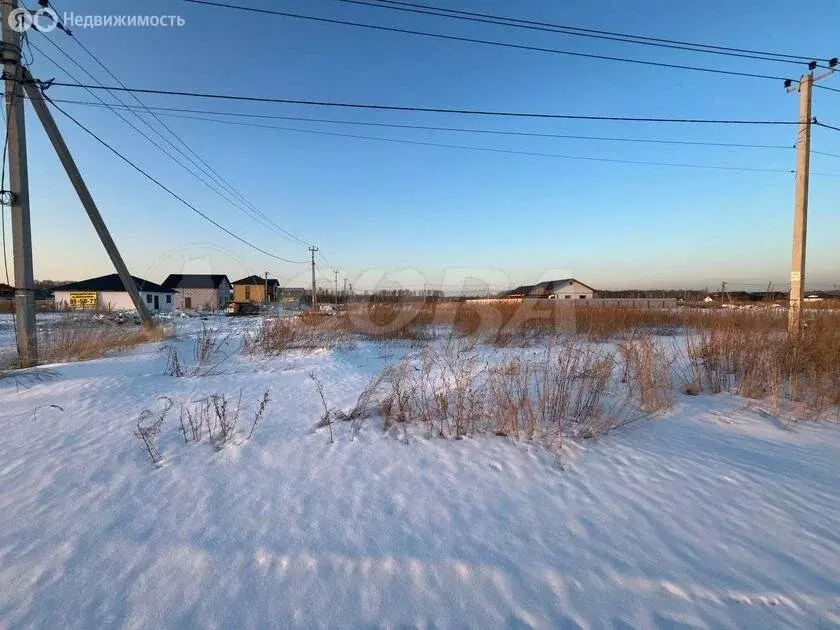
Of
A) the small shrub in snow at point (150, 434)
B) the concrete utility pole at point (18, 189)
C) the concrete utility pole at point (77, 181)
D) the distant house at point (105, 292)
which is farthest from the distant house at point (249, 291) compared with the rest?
the small shrub in snow at point (150, 434)

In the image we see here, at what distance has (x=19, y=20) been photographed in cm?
655

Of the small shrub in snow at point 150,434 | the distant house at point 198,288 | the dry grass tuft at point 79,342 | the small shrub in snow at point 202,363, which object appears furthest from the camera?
the distant house at point 198,288

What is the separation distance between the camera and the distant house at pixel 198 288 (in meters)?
52.5

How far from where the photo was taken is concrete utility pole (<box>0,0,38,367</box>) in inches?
251

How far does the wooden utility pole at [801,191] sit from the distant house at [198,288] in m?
57.2

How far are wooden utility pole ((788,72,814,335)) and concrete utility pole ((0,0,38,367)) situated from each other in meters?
14.5

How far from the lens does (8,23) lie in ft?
21.0

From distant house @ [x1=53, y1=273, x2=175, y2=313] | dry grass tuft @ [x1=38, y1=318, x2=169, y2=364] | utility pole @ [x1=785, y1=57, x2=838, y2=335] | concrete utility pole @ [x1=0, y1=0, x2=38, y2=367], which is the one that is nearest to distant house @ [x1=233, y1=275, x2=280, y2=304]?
distant house @ [x1=53, y1=273, x2=175, y2=313]

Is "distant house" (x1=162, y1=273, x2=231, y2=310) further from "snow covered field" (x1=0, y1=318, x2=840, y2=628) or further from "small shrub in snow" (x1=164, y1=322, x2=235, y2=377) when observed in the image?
"snow covered field" (x1=0, y1=318, x2=840, y2=628)

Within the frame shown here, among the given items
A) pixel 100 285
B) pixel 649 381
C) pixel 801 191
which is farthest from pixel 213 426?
pixel 100 285

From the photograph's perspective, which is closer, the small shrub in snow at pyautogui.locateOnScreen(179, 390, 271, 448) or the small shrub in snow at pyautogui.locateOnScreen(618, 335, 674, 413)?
the small shrub in snow at pyautogui.locateOnScreen(179, 390, 271, 448)

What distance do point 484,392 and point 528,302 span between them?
12.2 metres

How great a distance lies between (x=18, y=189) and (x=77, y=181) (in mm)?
2204

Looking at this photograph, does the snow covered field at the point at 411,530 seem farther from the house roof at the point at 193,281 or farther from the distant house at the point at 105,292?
the house roof at the point at 193,281
